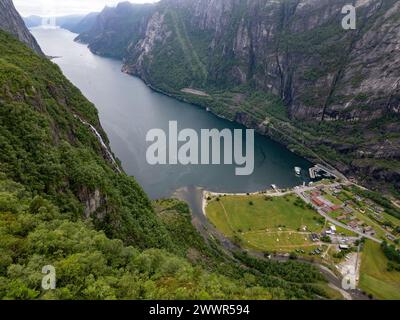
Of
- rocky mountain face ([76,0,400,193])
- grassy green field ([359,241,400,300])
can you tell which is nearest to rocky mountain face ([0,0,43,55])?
rocky mountain face ([76,0,400,193])

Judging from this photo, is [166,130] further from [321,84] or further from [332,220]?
[332,220]

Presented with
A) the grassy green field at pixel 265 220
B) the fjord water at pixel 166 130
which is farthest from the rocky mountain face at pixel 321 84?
the grassy green field at pixel 265 220

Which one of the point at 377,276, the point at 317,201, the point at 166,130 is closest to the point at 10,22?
the point at 166,130

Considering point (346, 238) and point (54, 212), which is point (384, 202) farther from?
point (54, 212)

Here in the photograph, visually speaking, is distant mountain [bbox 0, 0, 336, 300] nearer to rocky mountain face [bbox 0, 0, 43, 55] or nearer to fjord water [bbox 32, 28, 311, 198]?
fjord water [bbox 32, 28, 311, 198]

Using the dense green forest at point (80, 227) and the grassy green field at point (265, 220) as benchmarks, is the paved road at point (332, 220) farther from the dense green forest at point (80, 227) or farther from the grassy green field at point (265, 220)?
the dense green forest at point (80, 227)
